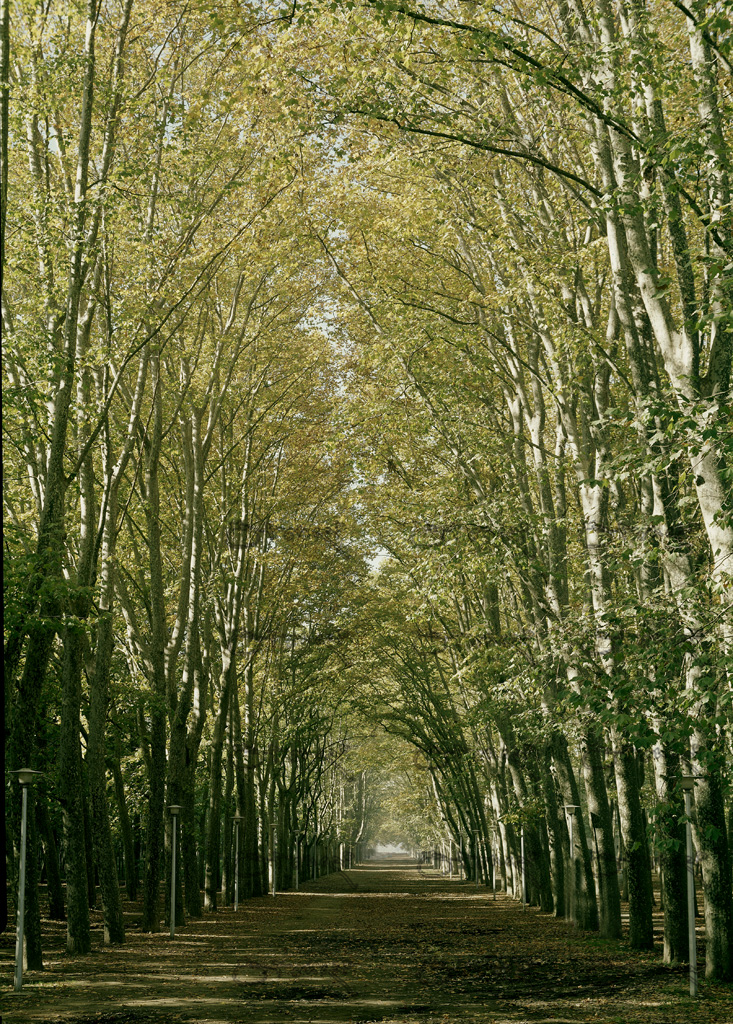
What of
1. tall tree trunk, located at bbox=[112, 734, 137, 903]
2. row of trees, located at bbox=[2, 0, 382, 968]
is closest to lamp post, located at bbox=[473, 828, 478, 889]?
row of trees, located at bbox=[2, 0, 382, 968]

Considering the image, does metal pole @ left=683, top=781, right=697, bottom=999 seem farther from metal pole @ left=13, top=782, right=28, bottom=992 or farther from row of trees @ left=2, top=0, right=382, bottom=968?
metal pole @ left=13, top=782, right=28, bottom=992

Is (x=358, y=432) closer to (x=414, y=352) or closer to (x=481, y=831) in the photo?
(x=414, y=352)

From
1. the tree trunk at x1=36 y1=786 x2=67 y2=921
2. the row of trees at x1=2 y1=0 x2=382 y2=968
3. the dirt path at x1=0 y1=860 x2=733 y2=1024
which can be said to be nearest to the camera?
the dirt path at x1=0 y1=860 x2=733 y2=1024

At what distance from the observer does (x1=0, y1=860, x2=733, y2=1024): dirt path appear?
1047 cm

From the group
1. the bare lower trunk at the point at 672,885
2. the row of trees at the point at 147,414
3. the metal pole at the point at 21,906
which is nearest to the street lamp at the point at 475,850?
the row of trees at the point at 147,414

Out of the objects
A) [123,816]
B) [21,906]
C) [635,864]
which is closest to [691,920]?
[635,864]

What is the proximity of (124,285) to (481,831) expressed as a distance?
30671mm

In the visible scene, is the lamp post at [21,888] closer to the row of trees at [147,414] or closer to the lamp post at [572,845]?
the row of trees at [147,414]

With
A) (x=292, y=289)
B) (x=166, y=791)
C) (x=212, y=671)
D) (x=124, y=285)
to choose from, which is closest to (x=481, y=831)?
(x=212, y=671)

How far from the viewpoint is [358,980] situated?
531 inches

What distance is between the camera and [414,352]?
57.4ft

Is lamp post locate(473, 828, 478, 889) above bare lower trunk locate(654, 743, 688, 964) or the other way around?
the other way around

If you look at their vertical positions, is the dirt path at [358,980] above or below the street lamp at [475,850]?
above

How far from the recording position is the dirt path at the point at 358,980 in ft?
34.3
